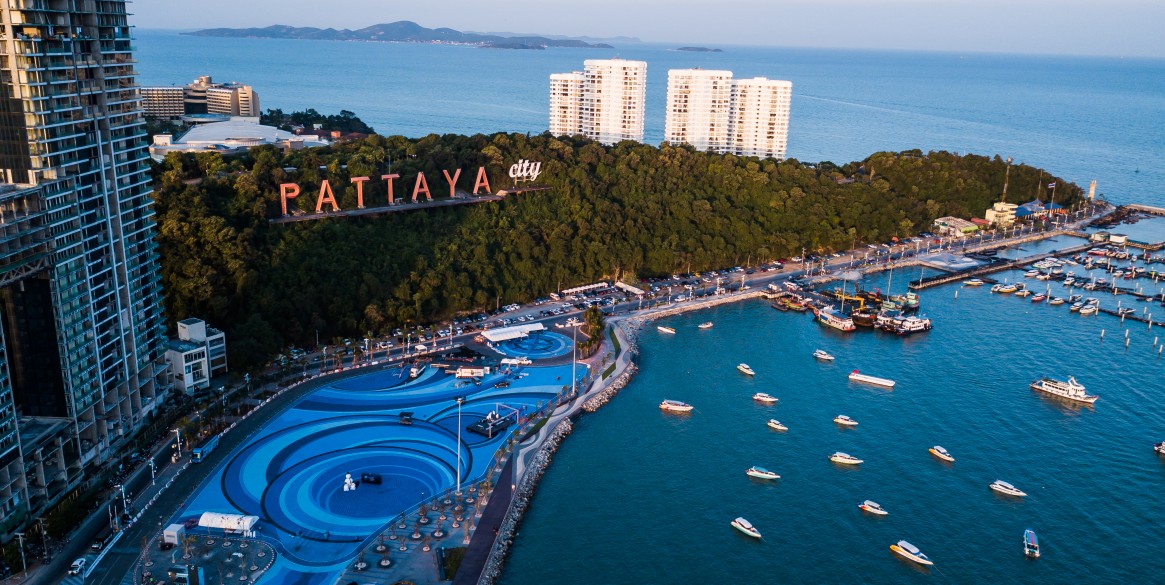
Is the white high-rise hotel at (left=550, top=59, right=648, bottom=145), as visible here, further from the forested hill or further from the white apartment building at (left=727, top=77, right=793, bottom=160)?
the forested hill

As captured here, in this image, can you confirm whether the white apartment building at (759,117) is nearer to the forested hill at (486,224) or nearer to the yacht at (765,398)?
the forested hill at (486,224)

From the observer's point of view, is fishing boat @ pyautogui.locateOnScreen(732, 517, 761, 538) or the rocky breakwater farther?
fishing boat @ pyautogui.locateOnScreen(732, 517, 761, 538)

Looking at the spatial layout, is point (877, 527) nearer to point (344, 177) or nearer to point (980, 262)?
point (344, 177)

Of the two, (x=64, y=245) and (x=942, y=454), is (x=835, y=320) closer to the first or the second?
(x=942, y=454)

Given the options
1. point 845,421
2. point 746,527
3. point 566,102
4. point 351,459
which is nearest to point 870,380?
point 845,421

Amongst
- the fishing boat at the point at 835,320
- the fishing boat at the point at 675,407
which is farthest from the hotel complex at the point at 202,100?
the fishing boat at the point at 675,407

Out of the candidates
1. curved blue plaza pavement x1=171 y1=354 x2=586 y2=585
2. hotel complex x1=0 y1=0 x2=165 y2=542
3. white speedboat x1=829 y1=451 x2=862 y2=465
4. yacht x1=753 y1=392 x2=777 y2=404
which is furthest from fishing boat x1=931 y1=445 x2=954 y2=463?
hotel complex x1=0 y1=0 x2=165 y2=542

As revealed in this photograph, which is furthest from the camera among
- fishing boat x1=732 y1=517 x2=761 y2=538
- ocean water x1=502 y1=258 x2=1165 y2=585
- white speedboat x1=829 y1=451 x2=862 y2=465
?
white speedboat x1=829 y1=451 x2=862 y2=465
